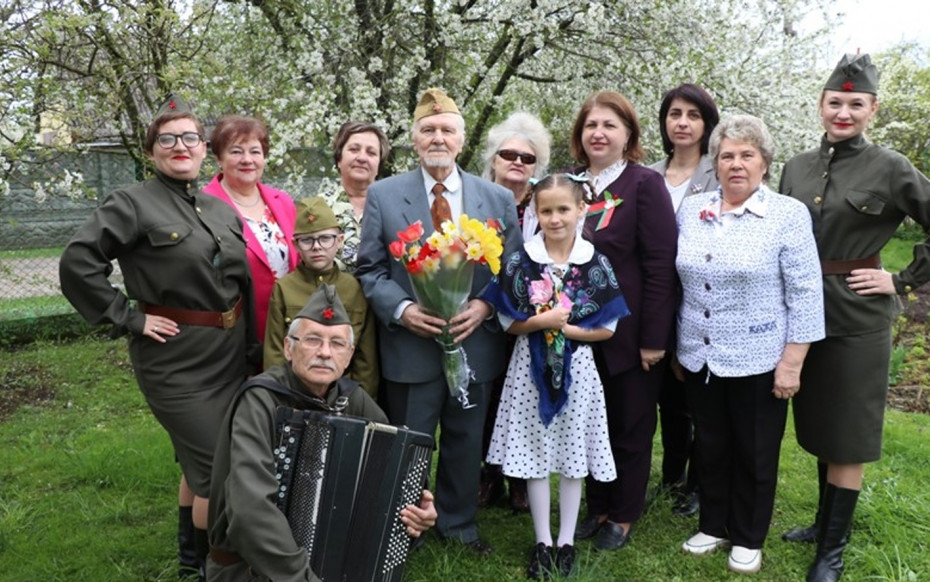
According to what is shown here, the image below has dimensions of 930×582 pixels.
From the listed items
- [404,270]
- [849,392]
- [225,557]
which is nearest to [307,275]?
[404,270]

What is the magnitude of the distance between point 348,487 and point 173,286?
1199 millimetres

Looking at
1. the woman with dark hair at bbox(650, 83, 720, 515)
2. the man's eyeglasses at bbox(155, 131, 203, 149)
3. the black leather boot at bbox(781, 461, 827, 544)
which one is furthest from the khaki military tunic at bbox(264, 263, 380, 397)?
the black leather boot at bbox(781, 461, 827, 544)

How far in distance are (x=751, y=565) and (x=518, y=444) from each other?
1270mm

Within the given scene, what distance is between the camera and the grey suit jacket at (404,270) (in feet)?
11.8

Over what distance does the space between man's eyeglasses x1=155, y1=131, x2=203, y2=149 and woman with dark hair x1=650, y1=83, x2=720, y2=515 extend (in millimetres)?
2308

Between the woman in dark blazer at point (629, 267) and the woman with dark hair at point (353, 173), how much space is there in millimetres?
1049

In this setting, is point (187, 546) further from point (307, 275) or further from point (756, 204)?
point (756, 204)

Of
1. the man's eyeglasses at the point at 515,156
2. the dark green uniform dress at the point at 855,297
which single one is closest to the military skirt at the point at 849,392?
the dark green uniform dress at the point at 855,297

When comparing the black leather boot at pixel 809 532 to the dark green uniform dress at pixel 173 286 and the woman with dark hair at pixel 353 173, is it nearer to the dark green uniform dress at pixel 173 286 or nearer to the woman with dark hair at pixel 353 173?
the woman with dark hair at pixel 353 173

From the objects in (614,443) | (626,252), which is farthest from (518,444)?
(626,252)

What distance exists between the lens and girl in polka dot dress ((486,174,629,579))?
3500mm

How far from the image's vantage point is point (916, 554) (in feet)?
12.7

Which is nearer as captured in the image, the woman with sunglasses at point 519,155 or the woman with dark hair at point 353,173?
the woman with dark hair at point 353,173

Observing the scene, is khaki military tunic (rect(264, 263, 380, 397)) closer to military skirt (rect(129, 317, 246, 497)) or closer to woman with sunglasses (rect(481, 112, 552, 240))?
military skirt (rect(129, 317, 246, 497))
